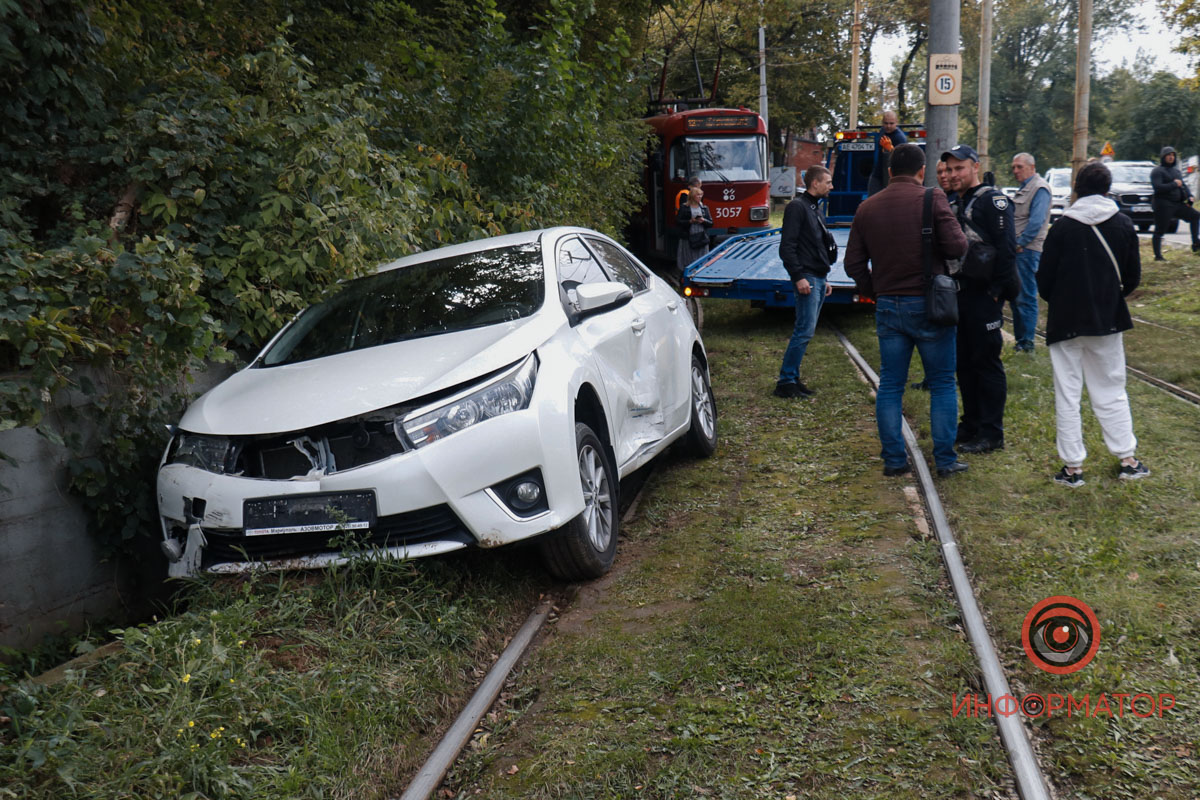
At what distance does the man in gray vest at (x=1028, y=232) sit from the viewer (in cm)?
970

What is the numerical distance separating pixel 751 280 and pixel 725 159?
934 cm

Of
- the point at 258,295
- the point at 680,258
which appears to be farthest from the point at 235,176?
the point at 680,258

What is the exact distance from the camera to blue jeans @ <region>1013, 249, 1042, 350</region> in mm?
9852

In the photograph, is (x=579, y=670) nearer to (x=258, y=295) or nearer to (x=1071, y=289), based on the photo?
(x=258, y=295)

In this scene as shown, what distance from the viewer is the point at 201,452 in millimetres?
4477

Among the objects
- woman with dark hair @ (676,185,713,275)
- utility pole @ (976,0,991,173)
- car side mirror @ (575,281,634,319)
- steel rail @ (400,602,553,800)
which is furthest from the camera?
utility pole @ (976,0,991,173)

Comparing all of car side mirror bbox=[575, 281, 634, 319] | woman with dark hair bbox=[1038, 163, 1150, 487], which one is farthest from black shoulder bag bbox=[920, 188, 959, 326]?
car side mirror bbox=[575, 281, 634, 319]

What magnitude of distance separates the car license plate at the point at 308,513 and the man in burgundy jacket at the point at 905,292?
3538 millimetres

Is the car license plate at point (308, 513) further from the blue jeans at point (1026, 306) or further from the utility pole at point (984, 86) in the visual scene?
the utility pole at point (984, 86)

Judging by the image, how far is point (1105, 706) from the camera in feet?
11.3

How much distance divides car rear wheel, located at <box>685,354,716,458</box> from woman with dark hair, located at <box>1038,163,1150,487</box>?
2184mm

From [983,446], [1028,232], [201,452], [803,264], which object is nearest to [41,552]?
[201,452]

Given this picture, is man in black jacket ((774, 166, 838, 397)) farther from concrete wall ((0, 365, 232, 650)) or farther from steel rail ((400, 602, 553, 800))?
concrete wall ((0, 365, 232, 650))

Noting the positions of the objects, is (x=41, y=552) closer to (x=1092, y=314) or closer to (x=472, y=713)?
(x=472, y=713)
